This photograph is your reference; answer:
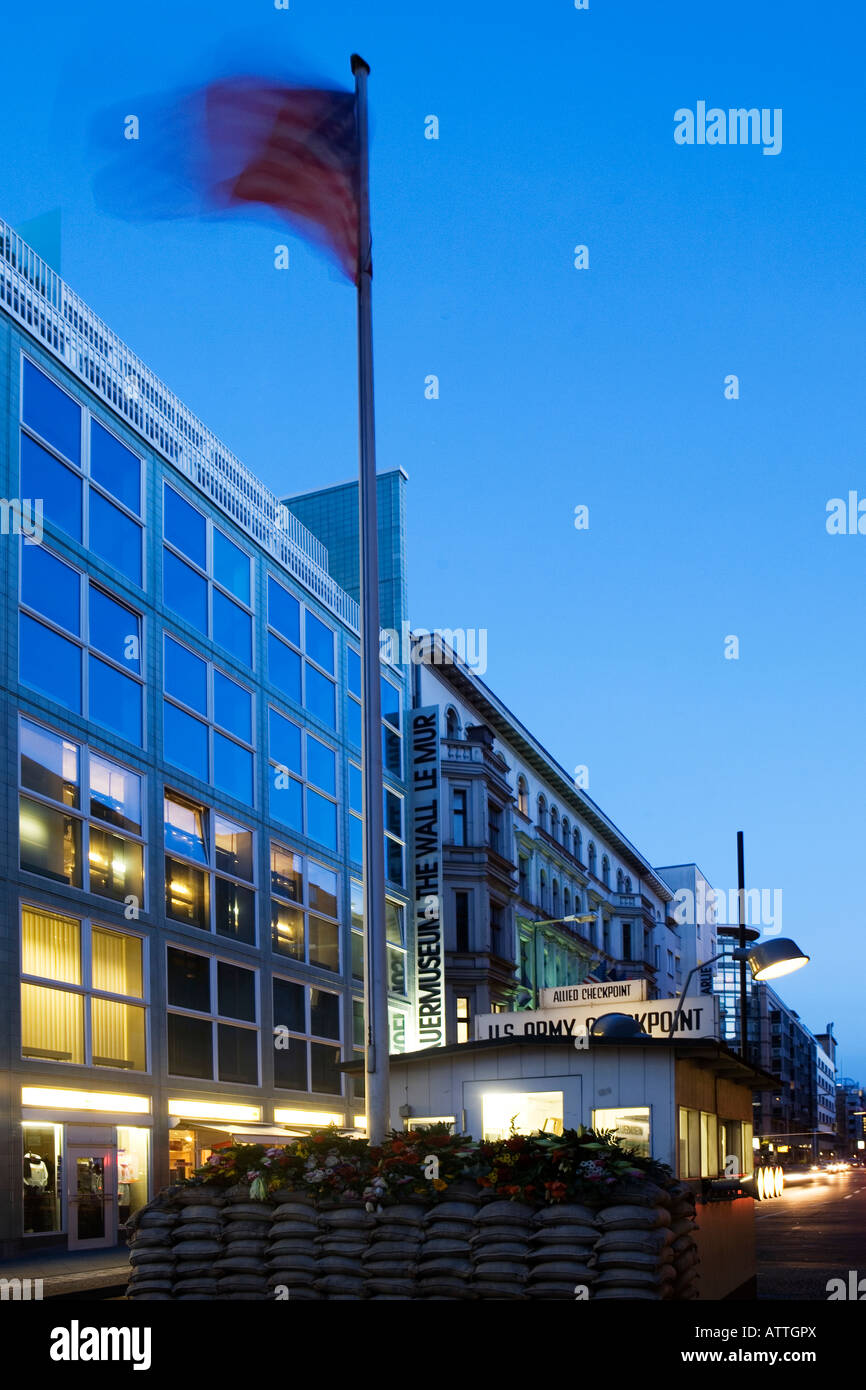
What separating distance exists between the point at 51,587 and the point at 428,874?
79.7 ft

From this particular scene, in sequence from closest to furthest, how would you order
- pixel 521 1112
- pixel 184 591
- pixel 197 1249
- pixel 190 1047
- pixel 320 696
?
pixel 197 1249 < pixel 521 1112 < pixel 190 1047 < pixel 184 591 < pixel 320 696

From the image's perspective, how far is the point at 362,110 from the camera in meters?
17.5

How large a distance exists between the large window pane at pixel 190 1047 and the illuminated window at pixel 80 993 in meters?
1.48

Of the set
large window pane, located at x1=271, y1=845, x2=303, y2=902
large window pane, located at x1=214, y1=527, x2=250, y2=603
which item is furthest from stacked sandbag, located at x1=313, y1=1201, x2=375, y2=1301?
large window pane, located at x1=271, y1=845, x2=303, y2=902

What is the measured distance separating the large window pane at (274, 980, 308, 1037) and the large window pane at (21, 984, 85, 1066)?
11.2 m

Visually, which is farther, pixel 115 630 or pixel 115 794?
pixel 115 630

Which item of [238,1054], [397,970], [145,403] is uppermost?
[145,403]

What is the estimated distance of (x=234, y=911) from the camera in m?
39.5

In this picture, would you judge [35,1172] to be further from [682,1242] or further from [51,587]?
[682,1242]

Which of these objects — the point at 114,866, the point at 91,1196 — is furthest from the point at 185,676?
the point at 91,1196

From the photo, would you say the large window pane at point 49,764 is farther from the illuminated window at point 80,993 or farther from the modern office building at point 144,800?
the illuminated window at point 80,993

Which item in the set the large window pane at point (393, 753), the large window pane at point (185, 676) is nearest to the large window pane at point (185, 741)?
the large window pane at point (185, 676)

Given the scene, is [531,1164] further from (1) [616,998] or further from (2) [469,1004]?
(2) [469,1004]
